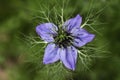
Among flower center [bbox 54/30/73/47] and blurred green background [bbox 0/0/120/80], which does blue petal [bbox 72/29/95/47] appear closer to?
flower center [bbox 54/30/73/47]

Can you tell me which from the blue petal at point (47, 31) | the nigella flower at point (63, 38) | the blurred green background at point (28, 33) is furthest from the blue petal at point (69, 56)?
the blurred green background at point (28, 33)

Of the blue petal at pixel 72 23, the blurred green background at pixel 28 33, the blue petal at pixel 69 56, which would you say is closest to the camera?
the blue petal at pixel 69 56

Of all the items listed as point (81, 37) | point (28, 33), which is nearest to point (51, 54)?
point (81, 37)

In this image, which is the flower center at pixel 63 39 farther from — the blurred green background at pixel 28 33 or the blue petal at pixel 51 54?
the blurred green background at pixel 28 33

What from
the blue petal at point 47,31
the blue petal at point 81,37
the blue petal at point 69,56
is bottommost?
the blue petal at point 69,56

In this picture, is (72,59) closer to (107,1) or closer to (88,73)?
(107,1)

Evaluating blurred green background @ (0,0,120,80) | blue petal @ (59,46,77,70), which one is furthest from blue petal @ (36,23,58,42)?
blurred green background @ (0,0,120,80)
